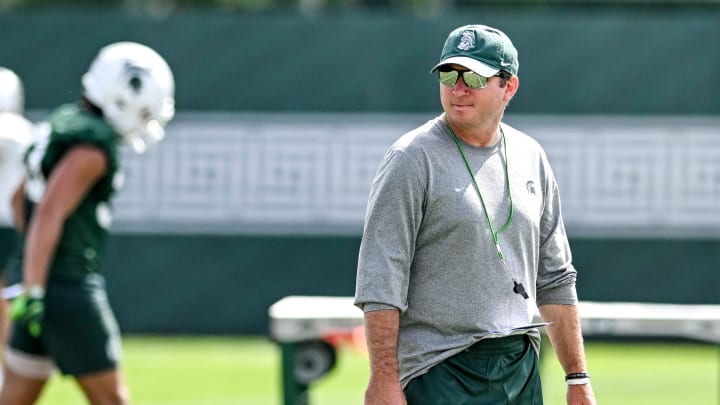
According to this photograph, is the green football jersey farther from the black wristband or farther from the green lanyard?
the black wristband

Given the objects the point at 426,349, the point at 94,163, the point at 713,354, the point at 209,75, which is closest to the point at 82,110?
the point at 94,163

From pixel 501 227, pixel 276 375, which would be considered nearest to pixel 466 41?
pixel 501 227

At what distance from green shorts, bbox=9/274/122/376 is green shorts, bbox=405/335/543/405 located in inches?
72.5

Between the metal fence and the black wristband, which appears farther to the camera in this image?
the metal fence

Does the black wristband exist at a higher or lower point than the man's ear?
lower

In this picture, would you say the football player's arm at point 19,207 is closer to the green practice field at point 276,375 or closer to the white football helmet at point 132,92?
the white football helmet at point 132,92

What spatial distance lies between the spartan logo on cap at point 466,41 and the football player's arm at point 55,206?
1995 mm

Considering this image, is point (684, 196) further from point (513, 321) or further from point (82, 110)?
point (513, 321)

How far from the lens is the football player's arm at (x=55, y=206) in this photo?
21.0ft

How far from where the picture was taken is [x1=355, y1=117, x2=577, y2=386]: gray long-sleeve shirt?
4984 mm

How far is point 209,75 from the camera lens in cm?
1591

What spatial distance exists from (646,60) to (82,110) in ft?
31.8

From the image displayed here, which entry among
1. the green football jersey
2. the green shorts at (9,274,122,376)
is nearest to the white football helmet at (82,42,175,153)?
the green football jersey

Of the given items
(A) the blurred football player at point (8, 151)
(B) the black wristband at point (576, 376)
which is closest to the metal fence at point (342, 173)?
(A) the blurred football player at point (8, 151)
